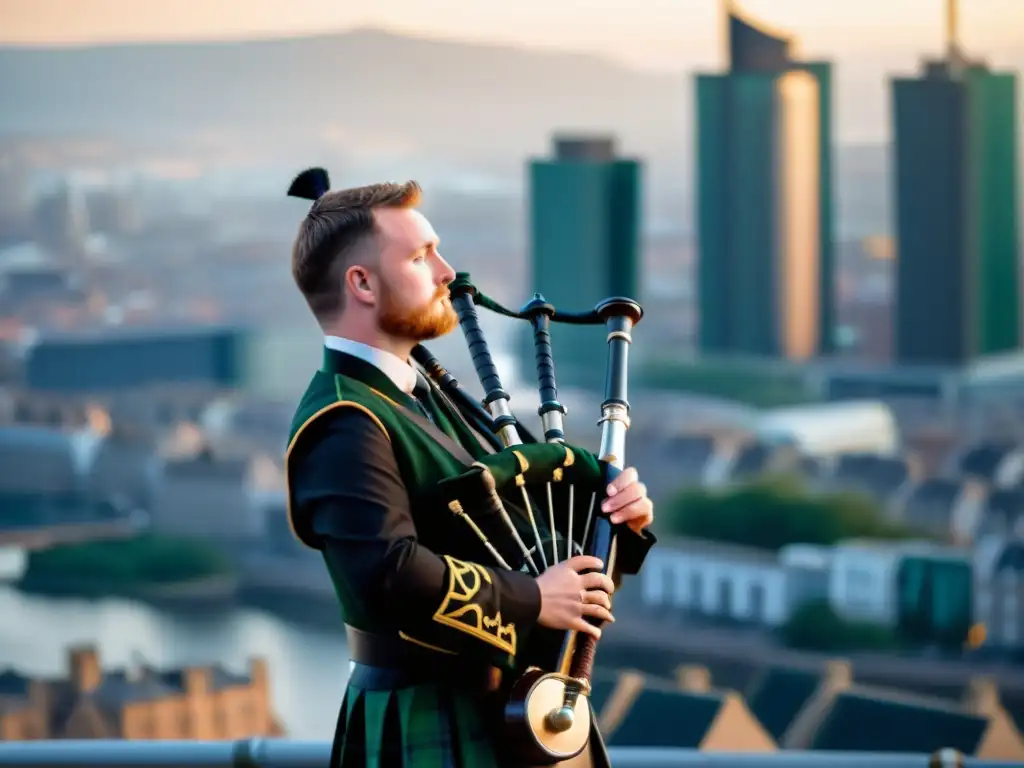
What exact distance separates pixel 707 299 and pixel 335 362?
114 feet

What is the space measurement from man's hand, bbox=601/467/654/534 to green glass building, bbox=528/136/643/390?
2990 cm

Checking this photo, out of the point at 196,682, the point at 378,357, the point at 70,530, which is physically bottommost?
the point at 70,530

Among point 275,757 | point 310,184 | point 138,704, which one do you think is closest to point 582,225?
point 138,704

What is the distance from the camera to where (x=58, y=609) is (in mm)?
21672

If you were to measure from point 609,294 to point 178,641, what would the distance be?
10372 mm

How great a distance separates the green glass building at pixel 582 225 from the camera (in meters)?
32.8

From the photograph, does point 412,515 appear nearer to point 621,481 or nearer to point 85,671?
point 621,481

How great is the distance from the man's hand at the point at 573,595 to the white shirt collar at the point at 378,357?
0.17 meters

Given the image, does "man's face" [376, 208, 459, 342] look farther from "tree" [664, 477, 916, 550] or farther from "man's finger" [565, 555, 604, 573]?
"tree" [664, 477, 916, 550]

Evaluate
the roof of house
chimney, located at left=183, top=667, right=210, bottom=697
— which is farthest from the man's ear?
chimney, located at left=183, top=667, right=210, bottom=697

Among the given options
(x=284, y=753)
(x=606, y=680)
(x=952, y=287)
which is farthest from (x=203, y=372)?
(x=284, y=753)

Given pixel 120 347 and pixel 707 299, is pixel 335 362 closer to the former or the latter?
pixel 120 347

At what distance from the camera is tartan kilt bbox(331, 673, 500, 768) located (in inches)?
52.4

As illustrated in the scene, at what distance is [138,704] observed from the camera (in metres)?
12.6
